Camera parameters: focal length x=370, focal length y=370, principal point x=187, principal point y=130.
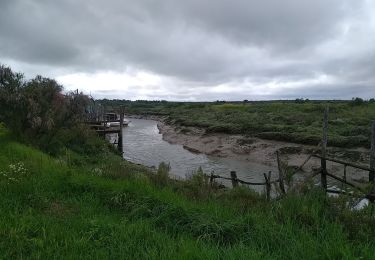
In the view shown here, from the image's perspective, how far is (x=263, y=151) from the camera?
27.1 metres

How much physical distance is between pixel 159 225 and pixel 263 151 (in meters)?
21.9

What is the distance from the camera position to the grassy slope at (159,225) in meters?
4.70

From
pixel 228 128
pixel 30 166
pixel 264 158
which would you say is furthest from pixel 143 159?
pixel 30 166

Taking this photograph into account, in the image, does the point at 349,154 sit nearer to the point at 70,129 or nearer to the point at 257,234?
the point at 70,129

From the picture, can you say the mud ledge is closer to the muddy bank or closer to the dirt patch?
the muddy bank

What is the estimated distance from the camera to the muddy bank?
815 inches

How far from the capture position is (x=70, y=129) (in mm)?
17125

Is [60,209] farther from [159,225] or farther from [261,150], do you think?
[261,150]

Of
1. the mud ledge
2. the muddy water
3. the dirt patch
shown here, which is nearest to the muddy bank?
the mud ledge

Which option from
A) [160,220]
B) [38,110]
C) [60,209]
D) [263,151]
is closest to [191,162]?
[263,151]

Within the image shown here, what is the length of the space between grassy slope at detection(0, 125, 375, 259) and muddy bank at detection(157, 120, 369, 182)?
12882 millimetres

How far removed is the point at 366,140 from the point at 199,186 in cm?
2027

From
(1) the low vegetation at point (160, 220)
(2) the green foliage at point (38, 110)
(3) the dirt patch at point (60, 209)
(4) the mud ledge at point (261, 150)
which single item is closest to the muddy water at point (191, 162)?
(4) the mud ledge at point (261, 150)

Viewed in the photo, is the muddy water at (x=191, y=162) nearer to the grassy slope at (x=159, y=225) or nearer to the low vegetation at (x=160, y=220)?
the low vegetation at (x=160, y=220)
